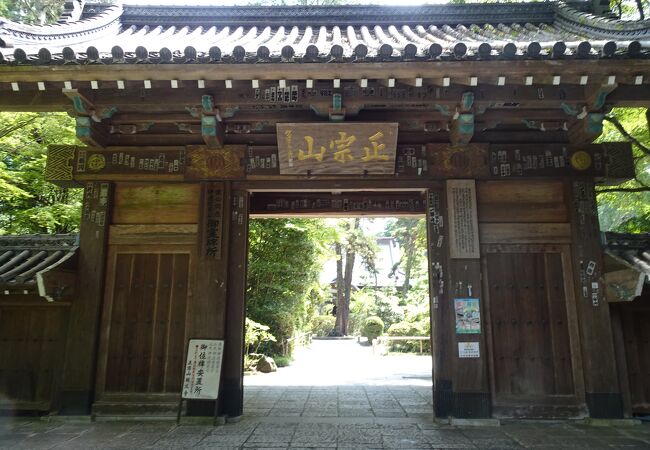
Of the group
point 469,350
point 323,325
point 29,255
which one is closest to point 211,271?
point 29,255

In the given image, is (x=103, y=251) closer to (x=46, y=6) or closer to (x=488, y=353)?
(x=488, y=353)

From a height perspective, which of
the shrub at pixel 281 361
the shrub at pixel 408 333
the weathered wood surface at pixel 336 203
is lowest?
the shrub at pixel 281 361

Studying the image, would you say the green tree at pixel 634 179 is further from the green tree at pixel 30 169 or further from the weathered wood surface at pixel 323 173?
the green tree at pixel 30 169

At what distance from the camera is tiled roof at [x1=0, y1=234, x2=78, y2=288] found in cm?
570

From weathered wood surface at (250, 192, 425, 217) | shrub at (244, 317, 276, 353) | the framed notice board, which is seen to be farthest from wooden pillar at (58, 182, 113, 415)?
shrub at (244, 317, 276, 353)

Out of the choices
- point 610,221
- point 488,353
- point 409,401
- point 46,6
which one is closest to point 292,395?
point 409,401

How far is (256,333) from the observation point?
1295cm

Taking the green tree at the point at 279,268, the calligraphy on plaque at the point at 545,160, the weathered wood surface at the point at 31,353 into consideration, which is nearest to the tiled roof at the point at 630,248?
the calligraphy on plaque at the point at 545,160

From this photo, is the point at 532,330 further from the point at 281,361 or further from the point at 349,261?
the point at 349,261

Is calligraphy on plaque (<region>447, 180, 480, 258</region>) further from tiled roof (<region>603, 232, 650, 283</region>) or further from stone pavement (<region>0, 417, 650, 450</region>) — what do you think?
stone pavement (<region>0, 417, 650, 450</region>)

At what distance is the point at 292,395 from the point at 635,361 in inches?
229

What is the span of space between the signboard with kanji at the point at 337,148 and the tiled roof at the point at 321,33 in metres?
1.04

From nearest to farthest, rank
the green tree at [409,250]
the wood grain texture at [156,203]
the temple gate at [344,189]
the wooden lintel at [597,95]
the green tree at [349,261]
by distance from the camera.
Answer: the wooden lintel at [597,95] → the temple gate at [344,189] → the wood grain texture at [156,203] → the green tree at [409,250] → the green tree at [349,261]

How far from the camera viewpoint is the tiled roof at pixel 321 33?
4781 millimetres
